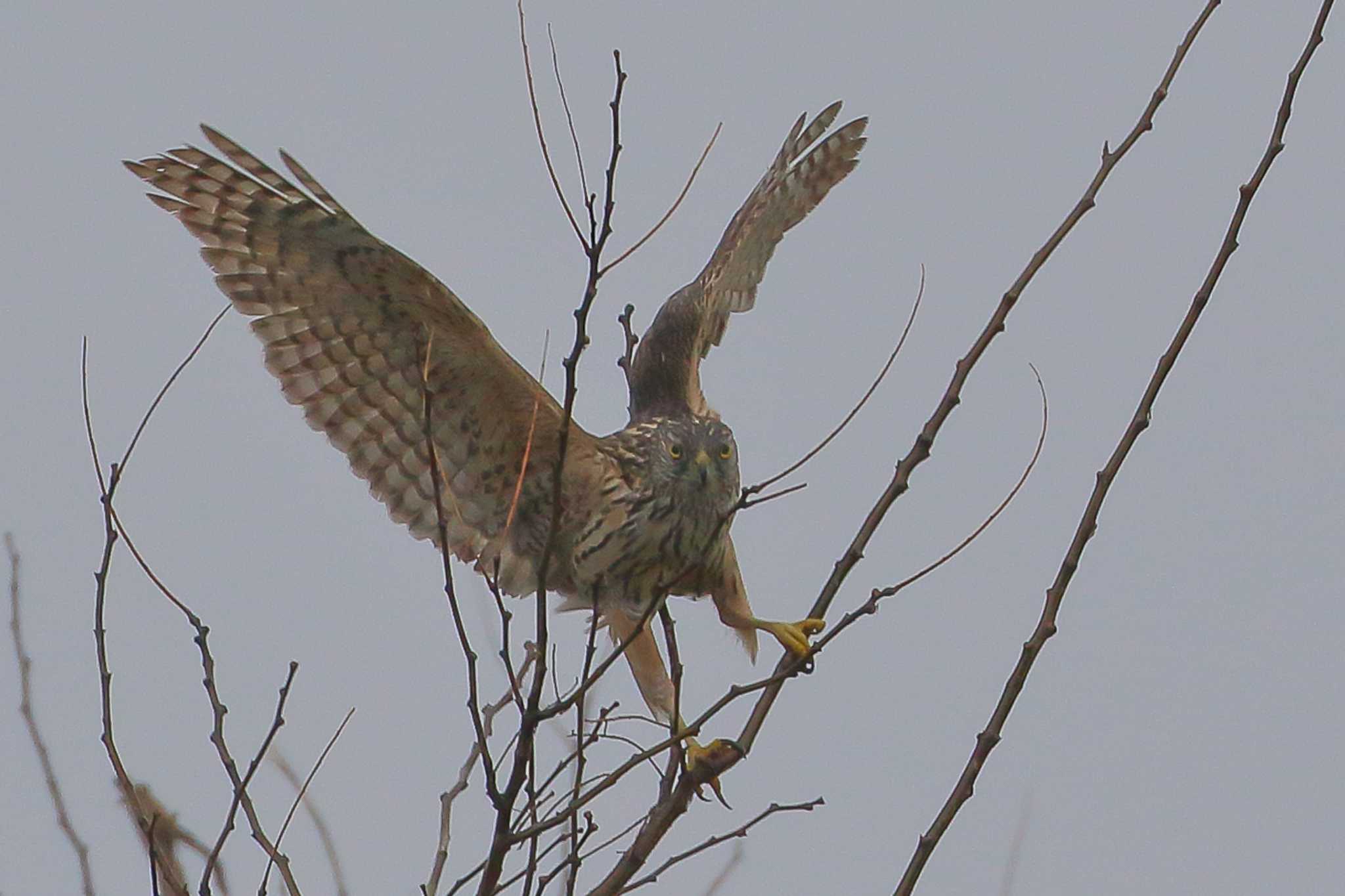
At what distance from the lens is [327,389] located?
409 cm

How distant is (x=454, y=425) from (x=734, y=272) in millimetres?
1204

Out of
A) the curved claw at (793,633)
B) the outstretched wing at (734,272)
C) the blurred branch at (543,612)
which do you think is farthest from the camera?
the outstretched wing at (734,272)

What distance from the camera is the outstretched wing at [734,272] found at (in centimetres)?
444

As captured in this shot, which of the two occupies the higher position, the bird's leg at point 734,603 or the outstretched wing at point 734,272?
the outstretched wing at point 734,272

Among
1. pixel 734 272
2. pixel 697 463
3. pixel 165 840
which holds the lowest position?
pixel 165 840

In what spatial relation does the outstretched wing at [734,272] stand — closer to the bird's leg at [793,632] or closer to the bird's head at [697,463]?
the bird's head at [697,463]

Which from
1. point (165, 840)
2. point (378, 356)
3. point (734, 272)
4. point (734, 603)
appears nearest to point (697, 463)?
point (734, 603)

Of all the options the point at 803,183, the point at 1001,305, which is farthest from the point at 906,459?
the point at 803,183

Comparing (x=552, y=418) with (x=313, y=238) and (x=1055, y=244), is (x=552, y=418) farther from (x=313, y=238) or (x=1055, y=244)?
(x=1055, y=244)

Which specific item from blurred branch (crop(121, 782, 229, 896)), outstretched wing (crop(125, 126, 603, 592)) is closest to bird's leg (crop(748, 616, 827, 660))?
outstretched wing (crop(125, 126, 603, 592))

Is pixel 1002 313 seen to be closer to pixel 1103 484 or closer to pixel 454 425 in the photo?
pixel 1103 484

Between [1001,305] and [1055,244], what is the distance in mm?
129

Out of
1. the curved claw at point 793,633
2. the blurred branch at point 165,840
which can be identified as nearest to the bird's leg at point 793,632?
the curved claw at point 793,633

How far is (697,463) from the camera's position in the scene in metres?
3.94
